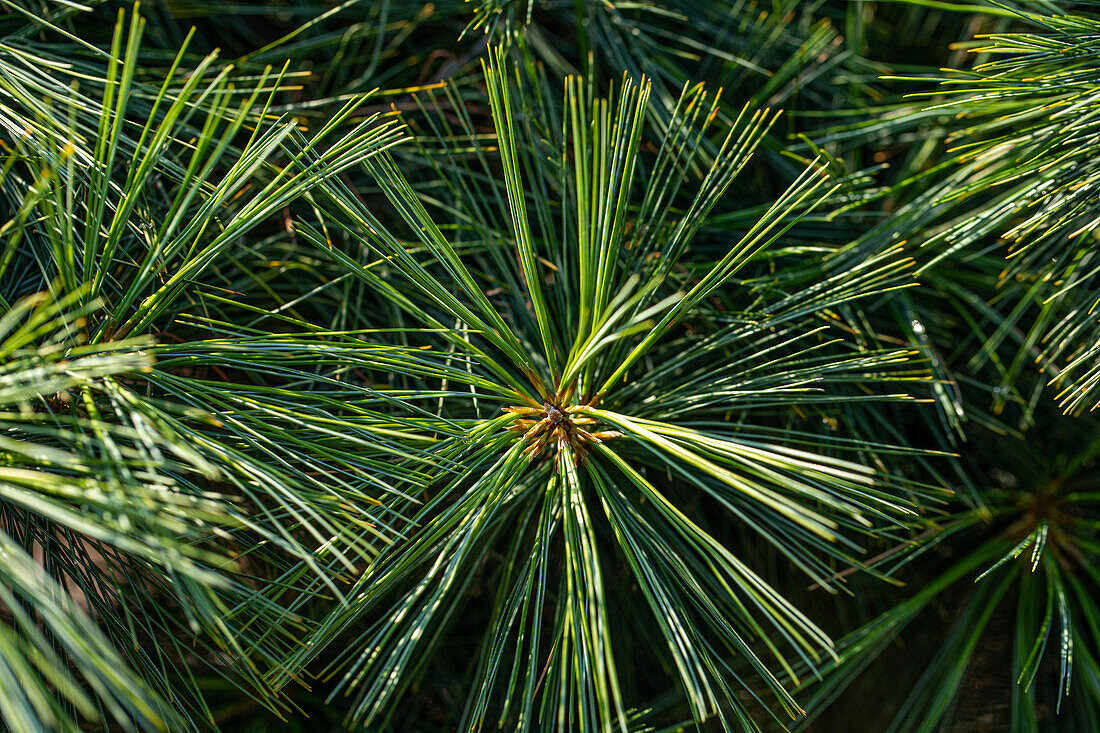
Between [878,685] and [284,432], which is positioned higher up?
[284,432]

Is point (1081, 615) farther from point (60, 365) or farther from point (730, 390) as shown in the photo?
point (60, 365)

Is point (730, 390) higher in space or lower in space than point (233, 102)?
lower

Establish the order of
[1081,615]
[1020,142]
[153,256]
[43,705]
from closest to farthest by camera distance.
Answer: [43,705] < [153,256] < [1020,142] < [1081,615]

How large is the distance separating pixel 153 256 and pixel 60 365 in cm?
7

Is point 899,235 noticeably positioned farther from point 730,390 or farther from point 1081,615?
point 1081,615

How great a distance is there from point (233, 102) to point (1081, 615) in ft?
2.82

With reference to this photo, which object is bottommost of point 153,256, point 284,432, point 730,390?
point 730,390

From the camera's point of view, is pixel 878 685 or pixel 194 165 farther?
pixel 878 685

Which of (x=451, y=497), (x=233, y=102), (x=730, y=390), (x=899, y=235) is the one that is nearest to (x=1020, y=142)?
(x=899, y=235)

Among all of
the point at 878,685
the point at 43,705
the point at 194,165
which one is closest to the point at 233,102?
the point at 194,165

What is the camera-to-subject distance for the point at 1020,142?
0.49m

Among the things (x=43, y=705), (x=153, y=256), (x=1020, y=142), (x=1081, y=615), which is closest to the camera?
(x=43, y=705)

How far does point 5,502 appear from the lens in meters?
0.41

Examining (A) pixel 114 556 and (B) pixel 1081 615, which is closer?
(A) pixel 114 556
